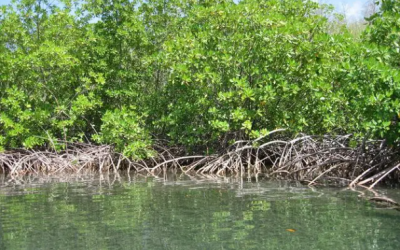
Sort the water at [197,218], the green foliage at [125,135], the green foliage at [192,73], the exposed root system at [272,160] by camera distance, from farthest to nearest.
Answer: the green foliage at [125,135]
the exposed root system at [272,160]
the green foliage at [192,73]
the water at [197,218]

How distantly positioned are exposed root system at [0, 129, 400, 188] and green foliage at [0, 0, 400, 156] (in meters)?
0.27

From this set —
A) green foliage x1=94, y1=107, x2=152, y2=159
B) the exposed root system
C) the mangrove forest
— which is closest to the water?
the exposed root system

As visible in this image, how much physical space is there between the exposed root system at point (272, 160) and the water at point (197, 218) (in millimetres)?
713

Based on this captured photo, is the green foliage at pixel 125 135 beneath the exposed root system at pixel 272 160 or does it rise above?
above

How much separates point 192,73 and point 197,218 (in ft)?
16.1

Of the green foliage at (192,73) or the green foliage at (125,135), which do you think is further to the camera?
the green foliage at (125,135)

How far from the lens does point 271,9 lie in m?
9.12

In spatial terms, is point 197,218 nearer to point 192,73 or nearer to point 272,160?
point 192,73

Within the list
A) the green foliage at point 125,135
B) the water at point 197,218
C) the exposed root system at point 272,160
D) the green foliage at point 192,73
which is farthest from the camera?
the green foliage at point 125,135

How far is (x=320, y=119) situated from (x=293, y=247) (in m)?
5.56

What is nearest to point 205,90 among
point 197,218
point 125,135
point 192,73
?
point 192,73

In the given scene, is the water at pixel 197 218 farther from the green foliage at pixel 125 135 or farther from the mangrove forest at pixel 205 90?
the green foliage at pixel 125 135

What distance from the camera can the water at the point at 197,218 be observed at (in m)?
3.53

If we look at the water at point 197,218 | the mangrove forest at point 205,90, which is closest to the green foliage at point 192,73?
the mangrove forest at point 205,90
